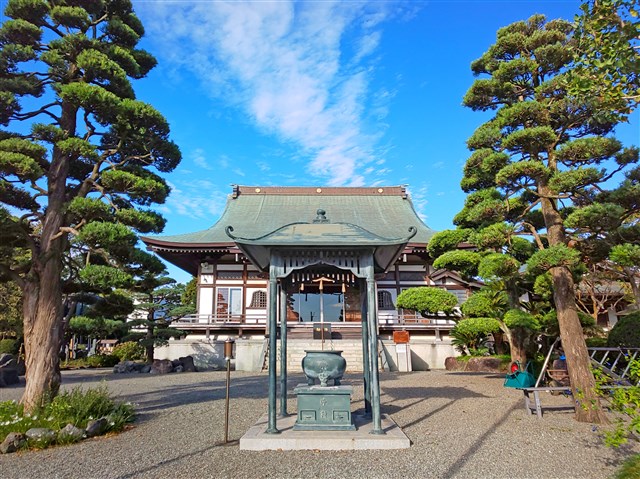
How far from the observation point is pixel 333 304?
18.8 meters

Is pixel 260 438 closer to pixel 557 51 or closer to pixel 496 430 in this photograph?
pixel 496 430

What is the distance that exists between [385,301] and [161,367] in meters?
10.2

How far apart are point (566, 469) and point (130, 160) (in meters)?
8.42

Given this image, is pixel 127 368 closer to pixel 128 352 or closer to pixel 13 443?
pixel 128 352

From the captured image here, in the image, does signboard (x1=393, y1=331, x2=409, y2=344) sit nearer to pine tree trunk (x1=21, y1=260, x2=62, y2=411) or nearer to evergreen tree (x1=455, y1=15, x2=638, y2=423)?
evergreen tree (x1=455, y1=15, x2=638, y2=423)

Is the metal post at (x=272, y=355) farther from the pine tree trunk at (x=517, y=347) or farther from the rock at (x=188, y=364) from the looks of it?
the rock at (x=188, y=364)

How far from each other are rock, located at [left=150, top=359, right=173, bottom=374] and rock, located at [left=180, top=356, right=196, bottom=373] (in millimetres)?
519

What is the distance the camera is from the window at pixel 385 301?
18391 millimetres

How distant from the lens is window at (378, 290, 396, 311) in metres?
18.4

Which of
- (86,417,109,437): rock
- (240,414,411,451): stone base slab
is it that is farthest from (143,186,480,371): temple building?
(240,414,411,451): stone base slab

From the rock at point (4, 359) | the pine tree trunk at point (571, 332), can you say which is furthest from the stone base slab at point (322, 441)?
the rock at point (4, 359)

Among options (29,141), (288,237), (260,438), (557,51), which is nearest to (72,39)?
(29,141)

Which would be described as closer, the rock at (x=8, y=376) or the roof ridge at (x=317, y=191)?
the rock at (x=8, y=376)

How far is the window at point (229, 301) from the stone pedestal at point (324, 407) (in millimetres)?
13129
